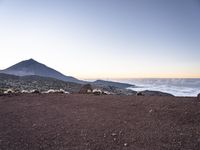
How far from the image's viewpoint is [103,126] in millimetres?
6785

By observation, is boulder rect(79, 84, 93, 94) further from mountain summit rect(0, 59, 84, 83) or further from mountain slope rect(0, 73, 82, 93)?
mountain summit rect(0, 59, 84, 83)

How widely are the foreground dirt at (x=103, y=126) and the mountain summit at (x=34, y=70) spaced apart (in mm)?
134380

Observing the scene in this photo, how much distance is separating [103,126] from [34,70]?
153477 mm

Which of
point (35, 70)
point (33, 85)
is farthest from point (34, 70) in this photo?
point (33, 85)

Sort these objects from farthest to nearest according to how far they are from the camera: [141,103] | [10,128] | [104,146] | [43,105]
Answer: [43,105], [141,103], [10,128], [104,146]

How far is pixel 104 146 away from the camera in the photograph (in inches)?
211

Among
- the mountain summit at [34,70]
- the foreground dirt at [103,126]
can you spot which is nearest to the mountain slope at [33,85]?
the foreground dirt at [103,126]

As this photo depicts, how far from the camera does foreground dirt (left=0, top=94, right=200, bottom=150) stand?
547cm

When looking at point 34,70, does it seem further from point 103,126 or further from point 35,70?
point 103,126

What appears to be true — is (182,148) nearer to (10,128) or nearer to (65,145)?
(65,145)

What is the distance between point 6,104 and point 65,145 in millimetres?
6499

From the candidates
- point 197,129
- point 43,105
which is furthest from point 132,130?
point 43,105

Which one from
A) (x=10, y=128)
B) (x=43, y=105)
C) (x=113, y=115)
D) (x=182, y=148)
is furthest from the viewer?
(x=43, y=105)

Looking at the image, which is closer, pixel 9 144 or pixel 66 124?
pixel 9 144
